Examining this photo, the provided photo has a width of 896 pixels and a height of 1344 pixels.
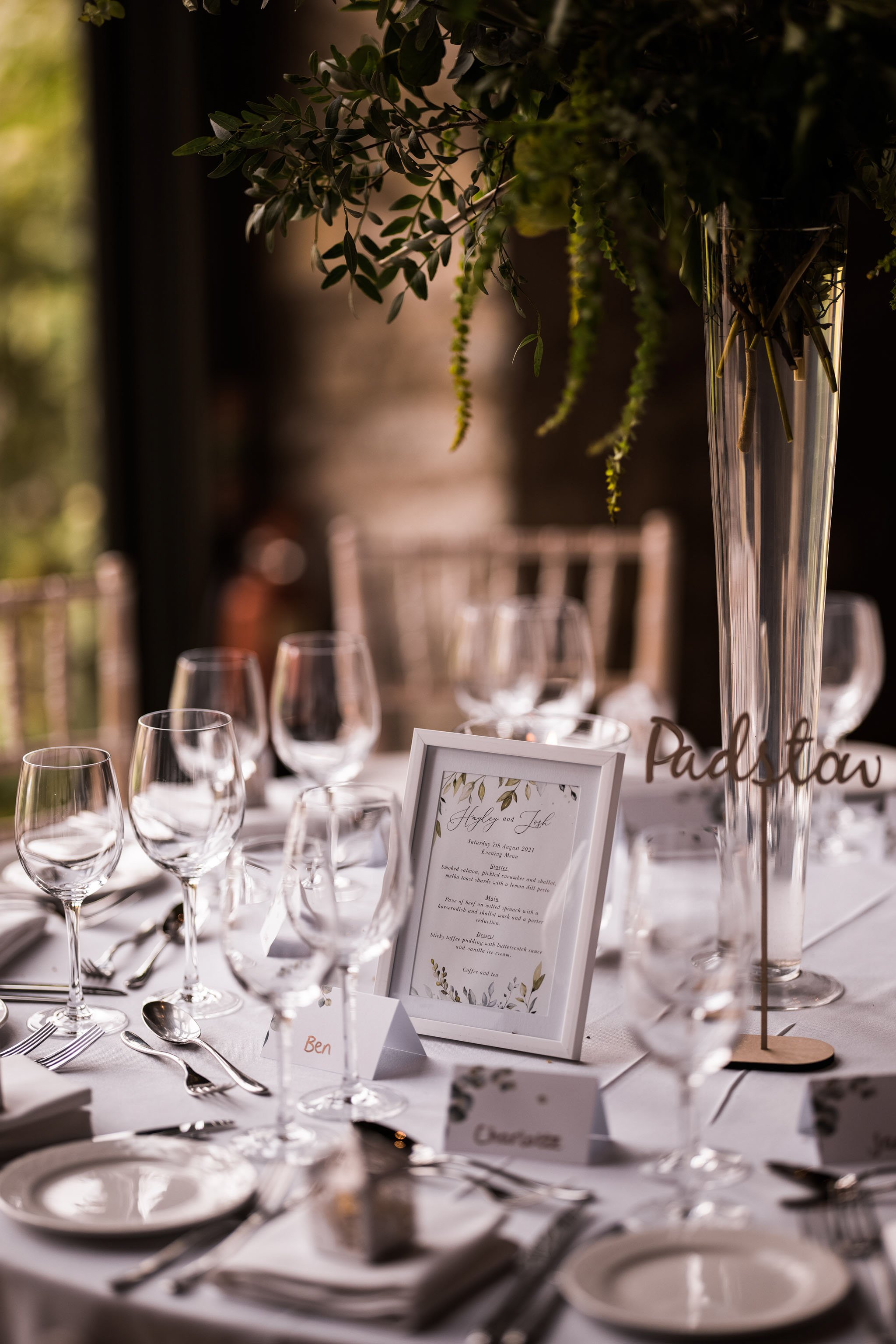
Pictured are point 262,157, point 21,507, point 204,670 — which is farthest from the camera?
point 21,507

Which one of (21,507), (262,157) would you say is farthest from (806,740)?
(21,507)

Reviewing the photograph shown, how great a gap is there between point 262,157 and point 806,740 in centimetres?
67

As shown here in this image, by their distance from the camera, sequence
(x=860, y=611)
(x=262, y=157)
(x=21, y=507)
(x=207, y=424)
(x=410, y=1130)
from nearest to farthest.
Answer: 1. (x=410, y=1130)
2. (x=262, y=157)
3. (x=860, y=611)
4. (x=21, y=507)
5. (x=207, y=424)

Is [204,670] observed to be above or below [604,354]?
below

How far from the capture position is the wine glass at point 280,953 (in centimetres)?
90

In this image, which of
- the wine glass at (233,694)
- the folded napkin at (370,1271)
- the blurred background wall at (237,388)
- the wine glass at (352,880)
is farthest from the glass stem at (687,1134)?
the blurred background wall at (237,388)

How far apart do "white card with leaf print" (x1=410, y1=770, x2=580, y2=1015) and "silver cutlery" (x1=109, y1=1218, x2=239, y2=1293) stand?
33cm

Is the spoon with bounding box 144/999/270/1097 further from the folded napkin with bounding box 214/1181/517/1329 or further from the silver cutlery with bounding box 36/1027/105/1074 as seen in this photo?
the folded napkin with bounding box 214/1181/517/1329

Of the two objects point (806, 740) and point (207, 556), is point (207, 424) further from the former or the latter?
point (806, 740)

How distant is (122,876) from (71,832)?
0.40 meters

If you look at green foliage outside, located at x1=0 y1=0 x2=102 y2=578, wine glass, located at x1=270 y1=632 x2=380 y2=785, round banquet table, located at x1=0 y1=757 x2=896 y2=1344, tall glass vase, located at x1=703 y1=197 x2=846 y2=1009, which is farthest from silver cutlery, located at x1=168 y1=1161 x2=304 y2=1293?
green foliage outside, located at x1=0 y1=0 x2=102 y2=578

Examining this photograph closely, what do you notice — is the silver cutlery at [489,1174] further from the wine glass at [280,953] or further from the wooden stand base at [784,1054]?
the wooden stand base at [784,1054]

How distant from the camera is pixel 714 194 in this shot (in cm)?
100

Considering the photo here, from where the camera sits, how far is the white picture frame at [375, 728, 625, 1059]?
42.1 inches
